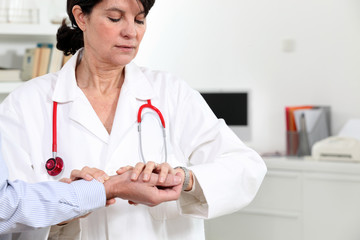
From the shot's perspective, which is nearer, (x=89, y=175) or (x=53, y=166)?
(x=89, y=175)

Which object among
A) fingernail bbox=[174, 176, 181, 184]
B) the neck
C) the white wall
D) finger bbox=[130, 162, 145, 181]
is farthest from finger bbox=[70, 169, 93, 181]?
the white wall

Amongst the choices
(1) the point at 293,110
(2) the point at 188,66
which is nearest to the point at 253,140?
(1) the point at 293,110

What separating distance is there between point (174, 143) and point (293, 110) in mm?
2601

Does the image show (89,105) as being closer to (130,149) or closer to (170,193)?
(130,149)

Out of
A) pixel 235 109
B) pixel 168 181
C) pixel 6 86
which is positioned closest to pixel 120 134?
pixel 168 181

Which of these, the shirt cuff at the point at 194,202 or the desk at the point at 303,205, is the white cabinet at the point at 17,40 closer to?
the desk at the point at 303,205

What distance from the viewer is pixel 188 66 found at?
4801 mm

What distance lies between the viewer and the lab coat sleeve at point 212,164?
62.2 inches

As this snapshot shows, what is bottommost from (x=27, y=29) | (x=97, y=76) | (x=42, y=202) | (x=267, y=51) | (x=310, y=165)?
(x=310, y=165)

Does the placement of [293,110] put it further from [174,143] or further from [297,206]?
[174,143]

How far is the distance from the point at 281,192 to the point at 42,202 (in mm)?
2779

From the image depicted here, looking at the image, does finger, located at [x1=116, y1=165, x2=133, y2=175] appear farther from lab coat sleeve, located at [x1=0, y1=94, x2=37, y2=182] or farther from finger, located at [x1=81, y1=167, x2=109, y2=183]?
lab coat sleeve, located at [x1=0, y1=94, x2=37, y2=182]

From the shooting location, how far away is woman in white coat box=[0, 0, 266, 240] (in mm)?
1606

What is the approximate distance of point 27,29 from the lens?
361cm
